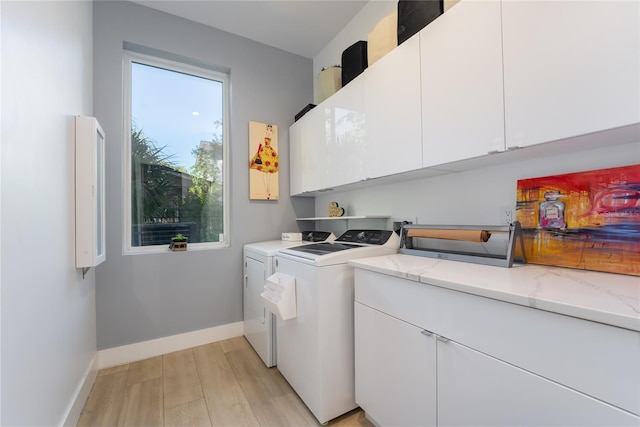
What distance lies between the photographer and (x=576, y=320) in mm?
687

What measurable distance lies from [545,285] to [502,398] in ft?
1.29

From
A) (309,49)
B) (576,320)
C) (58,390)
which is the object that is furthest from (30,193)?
(309,49)

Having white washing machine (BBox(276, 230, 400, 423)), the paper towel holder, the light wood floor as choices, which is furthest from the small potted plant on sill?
the paper towel holder

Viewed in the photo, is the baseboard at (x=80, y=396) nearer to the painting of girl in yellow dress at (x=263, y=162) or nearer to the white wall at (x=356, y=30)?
the painting of girl in yellow dress at (x=263, y=162)

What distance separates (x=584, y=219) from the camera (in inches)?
42.4

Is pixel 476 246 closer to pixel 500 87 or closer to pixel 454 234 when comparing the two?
pixel 454 234

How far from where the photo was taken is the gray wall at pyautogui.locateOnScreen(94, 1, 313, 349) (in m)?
2.09

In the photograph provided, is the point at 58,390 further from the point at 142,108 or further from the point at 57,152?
the point at 142,108

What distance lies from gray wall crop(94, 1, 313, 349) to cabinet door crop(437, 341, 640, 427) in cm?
207

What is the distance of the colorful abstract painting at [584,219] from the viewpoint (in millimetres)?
965

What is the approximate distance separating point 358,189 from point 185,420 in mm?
1977

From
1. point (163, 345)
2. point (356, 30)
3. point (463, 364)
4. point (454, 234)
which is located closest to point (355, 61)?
point (356, 30)

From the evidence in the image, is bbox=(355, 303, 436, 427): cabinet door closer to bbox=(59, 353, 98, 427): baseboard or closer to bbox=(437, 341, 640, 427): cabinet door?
bbox=(437, 341, 640, 427): cabinet door

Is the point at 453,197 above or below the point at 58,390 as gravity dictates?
above
